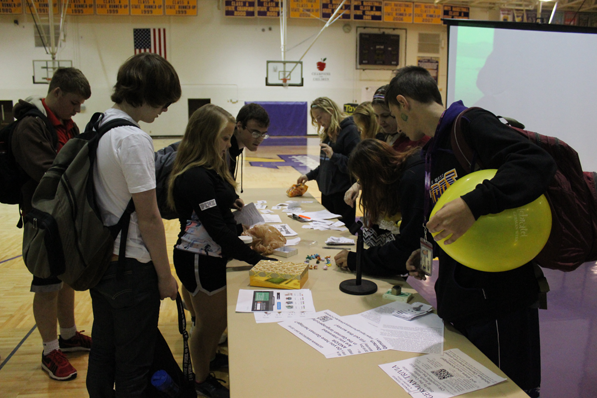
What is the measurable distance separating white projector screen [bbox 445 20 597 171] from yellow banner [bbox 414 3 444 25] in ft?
44.2

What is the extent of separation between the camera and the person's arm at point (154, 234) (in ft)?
4.77

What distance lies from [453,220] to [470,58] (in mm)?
2932

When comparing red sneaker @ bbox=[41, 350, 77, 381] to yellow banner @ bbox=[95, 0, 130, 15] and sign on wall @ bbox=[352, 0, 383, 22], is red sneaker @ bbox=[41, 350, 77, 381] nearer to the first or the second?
yellow banner @ bbox=[95, 0, 130, 15]

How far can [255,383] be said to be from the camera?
110 cm

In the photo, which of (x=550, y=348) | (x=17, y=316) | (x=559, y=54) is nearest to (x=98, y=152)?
(x=17, y=316)

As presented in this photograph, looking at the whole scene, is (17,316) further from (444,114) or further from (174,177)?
(444,114)

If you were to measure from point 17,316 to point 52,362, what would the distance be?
39.6 inches

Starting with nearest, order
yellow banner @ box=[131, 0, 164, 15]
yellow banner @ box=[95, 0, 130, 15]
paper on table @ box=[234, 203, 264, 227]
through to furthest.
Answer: paper on table @ box=[234, 203, 264, 227]
yellow banner @ box=[95, 0, 130, 15]
yellow banner @ box=[131, 0, 164, 15]

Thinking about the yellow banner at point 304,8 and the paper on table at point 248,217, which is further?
the yellow banner at point 304,8

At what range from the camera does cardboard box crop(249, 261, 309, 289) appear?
1.72m

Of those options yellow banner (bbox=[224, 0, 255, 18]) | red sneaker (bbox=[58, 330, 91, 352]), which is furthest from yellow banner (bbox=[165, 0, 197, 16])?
red sneaker (bbox=[58, 330, 91, 352])

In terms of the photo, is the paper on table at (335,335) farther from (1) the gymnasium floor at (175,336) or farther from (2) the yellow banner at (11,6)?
(2) the yellow banner at (11,6)

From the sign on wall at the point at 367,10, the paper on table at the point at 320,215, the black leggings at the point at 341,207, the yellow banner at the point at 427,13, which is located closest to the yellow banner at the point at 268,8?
the sign on wall at the point at 367,10

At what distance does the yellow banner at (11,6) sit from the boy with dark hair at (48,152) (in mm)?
14822
